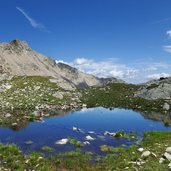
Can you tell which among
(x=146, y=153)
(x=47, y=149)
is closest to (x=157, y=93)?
(x=47, y=149)

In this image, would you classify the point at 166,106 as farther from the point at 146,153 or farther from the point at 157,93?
the point at 146,153

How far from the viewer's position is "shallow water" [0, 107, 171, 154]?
3461cm

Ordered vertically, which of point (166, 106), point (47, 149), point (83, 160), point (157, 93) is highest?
point (157, 93)

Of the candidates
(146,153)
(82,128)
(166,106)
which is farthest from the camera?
(166,106)

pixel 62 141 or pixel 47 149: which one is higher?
pixel 62 141

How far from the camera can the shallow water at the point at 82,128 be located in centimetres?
3461

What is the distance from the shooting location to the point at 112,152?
1217 inches

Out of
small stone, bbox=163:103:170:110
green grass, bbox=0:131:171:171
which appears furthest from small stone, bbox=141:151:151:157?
small stone, bbox=163:103:170:110

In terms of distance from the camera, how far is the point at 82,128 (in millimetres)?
44875

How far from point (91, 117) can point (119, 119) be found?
519 centimetres

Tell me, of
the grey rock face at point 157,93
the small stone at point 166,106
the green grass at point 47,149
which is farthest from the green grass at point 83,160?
the grey rock face at point 157,93

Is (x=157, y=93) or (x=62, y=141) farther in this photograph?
(x=157, y=93)

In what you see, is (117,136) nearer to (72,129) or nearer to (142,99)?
(72,129)

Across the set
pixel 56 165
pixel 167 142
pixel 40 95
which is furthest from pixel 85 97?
pixel 56 165
